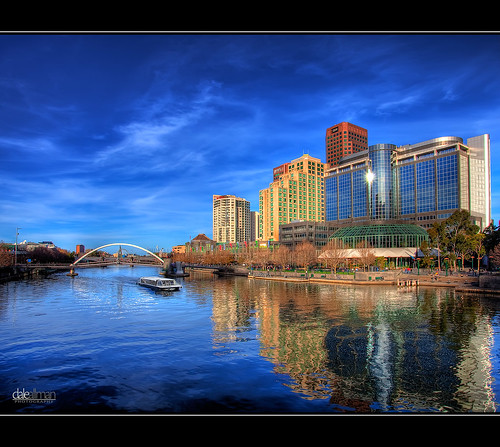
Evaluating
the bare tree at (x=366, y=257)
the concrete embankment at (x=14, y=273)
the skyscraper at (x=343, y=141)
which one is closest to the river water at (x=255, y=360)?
the bare tree at (x=366, y=257)

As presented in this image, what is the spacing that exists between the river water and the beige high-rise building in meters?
123

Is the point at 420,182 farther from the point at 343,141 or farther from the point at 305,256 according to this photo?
the point at 343,141

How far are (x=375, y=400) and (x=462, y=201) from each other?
344ft

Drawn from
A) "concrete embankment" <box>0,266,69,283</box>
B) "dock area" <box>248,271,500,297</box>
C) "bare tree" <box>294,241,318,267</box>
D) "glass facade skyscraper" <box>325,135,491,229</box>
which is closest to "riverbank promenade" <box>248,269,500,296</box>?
"dock area" <box>248,271,500,297</box>

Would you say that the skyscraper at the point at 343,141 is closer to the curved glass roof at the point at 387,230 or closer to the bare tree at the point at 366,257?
the curved glass roof at the point at 387,230

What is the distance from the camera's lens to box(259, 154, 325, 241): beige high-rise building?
15862 cm

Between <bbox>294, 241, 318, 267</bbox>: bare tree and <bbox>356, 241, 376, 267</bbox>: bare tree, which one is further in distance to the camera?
<bbox>294, 241, 318, 267</bbox>: bare tree

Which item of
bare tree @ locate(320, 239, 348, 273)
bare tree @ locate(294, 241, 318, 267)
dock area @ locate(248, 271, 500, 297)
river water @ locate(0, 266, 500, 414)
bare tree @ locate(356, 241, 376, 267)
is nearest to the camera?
river water @ locate(0, 266, 500, 414)

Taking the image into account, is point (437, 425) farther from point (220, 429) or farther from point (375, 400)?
point (375, 400)

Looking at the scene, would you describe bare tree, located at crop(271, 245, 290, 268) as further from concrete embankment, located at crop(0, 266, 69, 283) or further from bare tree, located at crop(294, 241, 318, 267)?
concrete embankment, located at crop(0, 266, 69, 283)

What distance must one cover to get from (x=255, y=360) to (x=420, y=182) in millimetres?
106681

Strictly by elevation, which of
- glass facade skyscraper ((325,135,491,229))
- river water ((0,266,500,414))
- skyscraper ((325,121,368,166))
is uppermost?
skyscraper ((325,121,368,166))

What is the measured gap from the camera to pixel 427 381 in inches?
627

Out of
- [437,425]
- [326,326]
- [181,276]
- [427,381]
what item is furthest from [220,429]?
[181,276]
